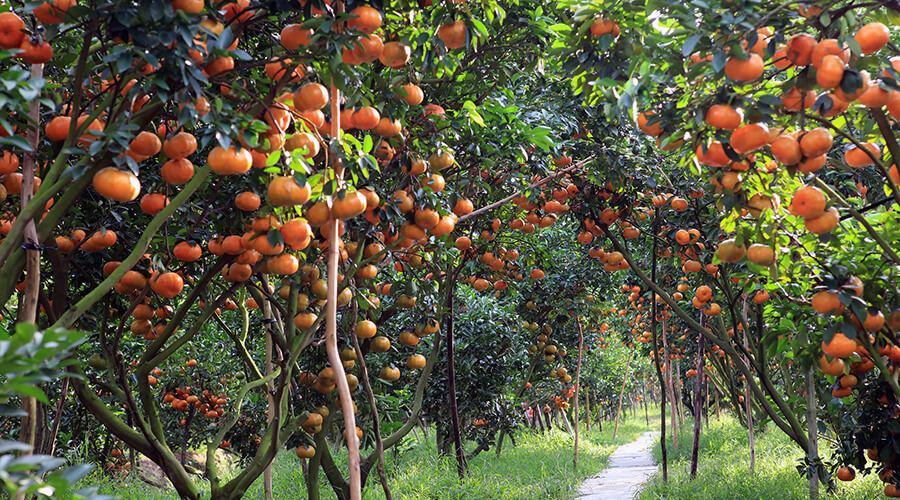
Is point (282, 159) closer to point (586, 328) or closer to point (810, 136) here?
point (810, 136)

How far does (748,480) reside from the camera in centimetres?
726

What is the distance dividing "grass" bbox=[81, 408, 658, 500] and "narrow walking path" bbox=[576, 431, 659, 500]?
6.6 inches

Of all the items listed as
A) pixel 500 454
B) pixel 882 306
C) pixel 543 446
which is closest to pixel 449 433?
pixel 500 454

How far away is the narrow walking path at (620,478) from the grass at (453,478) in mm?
169

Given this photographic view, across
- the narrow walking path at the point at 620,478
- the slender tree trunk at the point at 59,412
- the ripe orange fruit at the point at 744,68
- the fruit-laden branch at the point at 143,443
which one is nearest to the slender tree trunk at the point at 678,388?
the narrow walking path at the point at 620,478

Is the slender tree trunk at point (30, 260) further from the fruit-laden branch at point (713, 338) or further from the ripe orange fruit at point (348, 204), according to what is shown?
the fruit-laden branch at point (713, 338)

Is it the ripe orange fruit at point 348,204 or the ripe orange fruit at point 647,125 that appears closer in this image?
the ripe orange fruit at point 348,204

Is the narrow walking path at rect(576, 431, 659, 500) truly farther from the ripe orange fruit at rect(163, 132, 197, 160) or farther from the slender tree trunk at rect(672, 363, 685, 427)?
the ripe orange fruit at rect(163, 132, 197, 160)

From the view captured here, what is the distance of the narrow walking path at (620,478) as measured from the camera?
869cm

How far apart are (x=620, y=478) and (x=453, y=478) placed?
4.87m

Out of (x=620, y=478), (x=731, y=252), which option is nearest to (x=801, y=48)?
(x=731, y=252)

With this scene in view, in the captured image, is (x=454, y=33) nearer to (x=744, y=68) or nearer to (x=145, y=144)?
(x=744, y=68)

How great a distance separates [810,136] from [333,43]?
1482 mm

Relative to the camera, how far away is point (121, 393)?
11.0ft
